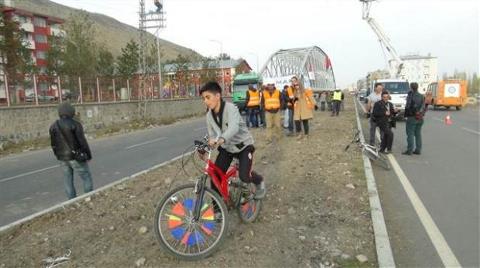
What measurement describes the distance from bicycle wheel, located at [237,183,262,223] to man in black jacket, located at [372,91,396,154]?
667cm

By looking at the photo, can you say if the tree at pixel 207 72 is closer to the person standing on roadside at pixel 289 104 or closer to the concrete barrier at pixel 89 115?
the concrete barrier at pixel 89 115

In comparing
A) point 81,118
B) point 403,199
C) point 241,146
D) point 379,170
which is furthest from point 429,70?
point 241,146

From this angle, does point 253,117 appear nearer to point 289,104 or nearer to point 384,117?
point 289,104

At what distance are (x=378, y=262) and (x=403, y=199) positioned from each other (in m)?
2.80

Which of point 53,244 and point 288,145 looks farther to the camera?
point 288,145

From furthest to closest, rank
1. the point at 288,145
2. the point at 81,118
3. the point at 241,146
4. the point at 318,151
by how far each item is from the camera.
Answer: the point at 81,118 → the point at 288,145 → the point at 318,151 → the point at 241,146

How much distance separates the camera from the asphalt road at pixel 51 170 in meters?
7.37

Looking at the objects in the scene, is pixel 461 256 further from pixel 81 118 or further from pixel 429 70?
pixel 429 70

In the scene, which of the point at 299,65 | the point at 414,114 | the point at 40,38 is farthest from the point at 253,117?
the point at 40,38

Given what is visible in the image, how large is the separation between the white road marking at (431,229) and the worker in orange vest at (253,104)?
30.0 ft

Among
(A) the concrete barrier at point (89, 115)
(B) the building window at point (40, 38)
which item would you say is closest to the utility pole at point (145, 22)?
(A) the concrete barrier at point (89, 115)

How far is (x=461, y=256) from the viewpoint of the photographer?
4.47m

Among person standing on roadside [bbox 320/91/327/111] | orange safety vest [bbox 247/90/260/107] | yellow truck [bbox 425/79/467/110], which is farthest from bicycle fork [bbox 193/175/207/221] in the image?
yellow truck [bbox 425/79/467/110]

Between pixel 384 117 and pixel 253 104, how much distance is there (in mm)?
6652
